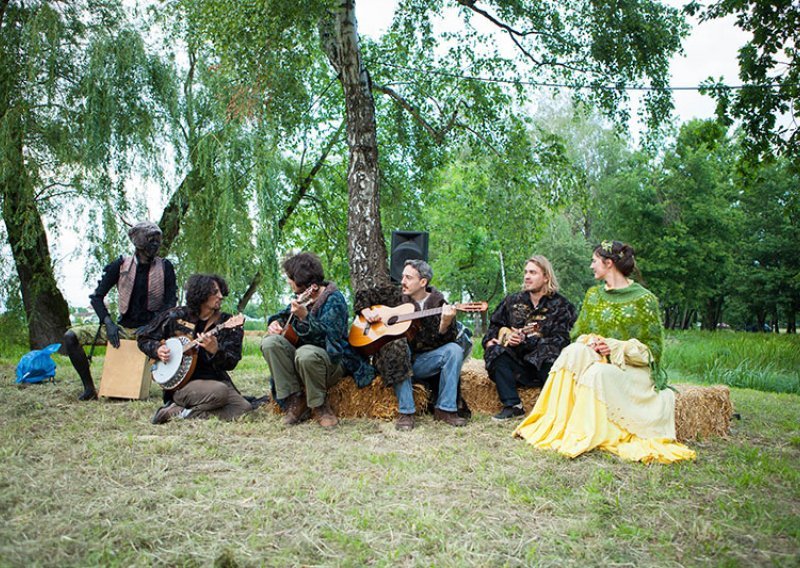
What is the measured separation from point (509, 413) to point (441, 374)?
2.05 feet

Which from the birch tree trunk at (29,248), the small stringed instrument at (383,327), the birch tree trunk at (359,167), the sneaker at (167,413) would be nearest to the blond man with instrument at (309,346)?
the small stringed instrument at (383,327)

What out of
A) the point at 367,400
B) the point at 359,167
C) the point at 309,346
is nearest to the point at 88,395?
the point at 309,346

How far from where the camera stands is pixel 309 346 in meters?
4.66

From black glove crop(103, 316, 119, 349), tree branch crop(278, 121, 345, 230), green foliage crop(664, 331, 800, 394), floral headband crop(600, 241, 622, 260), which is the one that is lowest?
green foliage crop(664, 331, 800, 394)

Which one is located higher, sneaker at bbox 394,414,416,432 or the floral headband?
the floral headband

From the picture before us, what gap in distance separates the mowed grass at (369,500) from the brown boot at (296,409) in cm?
21

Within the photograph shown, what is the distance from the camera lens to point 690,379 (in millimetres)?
9000

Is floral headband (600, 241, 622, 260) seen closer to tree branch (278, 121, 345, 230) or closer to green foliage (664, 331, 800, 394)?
green foliage (664, 331, 800, 394)

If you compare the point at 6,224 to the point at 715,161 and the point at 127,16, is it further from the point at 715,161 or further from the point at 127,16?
the point at 715,161

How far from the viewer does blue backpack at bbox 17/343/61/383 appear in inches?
249

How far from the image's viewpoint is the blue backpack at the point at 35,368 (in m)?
6.33

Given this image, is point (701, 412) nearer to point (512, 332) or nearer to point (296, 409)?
point (512, 332)

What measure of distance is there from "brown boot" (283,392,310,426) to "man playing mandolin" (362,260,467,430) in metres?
0.71

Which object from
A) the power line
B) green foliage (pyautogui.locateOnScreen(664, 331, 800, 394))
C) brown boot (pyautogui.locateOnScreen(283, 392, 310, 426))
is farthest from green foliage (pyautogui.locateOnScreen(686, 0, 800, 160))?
brown boot (pyautogui.locateOnScreen(283, 392, 310, 426))
